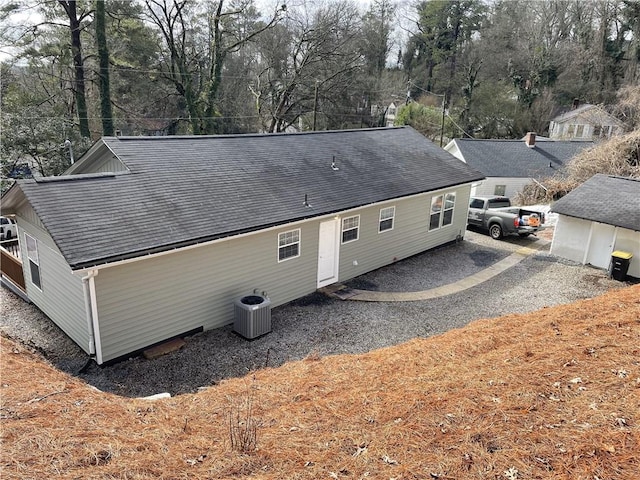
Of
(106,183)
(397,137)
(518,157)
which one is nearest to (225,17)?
(397,137)

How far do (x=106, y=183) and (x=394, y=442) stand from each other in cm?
873

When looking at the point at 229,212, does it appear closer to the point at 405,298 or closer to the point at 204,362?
the point at 204,362

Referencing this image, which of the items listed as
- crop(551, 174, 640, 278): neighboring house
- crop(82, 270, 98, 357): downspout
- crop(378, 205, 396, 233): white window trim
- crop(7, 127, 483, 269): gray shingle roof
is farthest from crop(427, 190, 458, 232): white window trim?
crop(82, 270, 98, 357): downspout

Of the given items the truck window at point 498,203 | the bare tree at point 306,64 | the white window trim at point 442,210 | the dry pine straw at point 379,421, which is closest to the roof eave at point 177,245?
Result: the dry pine straw at point 379,421

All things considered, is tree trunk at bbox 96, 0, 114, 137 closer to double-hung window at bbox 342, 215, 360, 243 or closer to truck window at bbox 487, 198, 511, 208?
double-hung window at bbox 342, 215, 360, 243

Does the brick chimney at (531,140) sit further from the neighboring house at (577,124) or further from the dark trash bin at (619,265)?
the dark trash bin at (619,265)

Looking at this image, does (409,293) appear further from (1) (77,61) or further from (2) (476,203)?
(1) (77,61)

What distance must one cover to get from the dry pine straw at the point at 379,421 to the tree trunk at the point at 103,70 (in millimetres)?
21862

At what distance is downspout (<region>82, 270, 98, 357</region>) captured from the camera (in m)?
8.45

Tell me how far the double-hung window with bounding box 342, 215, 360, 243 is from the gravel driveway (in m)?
1.48

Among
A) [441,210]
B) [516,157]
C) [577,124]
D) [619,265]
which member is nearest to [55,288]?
[441,210]

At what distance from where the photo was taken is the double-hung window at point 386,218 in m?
15.2

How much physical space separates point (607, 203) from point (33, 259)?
60.5 ft

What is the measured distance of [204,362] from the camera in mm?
9445
